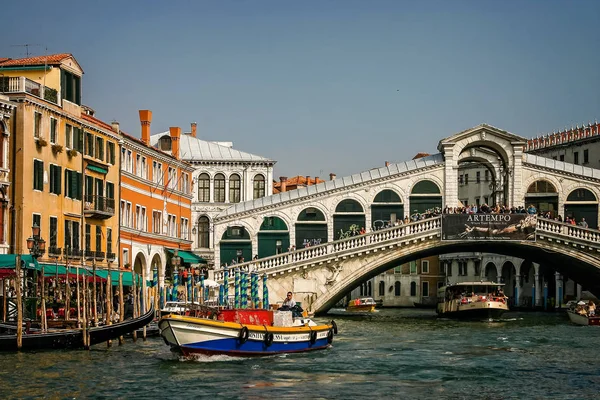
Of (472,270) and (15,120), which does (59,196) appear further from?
(472,270)

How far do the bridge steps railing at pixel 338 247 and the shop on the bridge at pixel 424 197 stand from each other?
9.66ft

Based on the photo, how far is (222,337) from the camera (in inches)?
1048

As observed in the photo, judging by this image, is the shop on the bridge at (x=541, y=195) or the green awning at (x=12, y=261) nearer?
the green awning at (x=12, y=261)

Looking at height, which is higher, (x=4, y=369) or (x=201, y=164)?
(x=201, y=164)

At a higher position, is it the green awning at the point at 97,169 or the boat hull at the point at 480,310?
the green awning at the point at 97,169

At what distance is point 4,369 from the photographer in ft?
80.4

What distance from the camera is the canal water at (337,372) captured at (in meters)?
22.2

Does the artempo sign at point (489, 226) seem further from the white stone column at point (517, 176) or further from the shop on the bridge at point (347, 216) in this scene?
the shop on the bridge at point (347, 216)

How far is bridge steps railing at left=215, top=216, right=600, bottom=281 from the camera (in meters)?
44.6

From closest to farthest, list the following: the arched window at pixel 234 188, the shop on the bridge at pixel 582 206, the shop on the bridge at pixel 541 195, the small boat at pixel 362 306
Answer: the shop on the bridge at pixel 541 195, the shop on the bridge at pixel 582 206, the arched window at pixel 234 188, the small boat at pixel 362 306

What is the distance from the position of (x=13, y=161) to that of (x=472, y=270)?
44679 mm

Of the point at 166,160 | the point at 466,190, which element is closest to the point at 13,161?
the point at 166,160

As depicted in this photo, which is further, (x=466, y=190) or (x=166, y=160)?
(x=466, y=190)

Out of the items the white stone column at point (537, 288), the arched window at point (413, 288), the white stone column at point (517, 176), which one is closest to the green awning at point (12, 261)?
the white stone column at point (517, 176)
